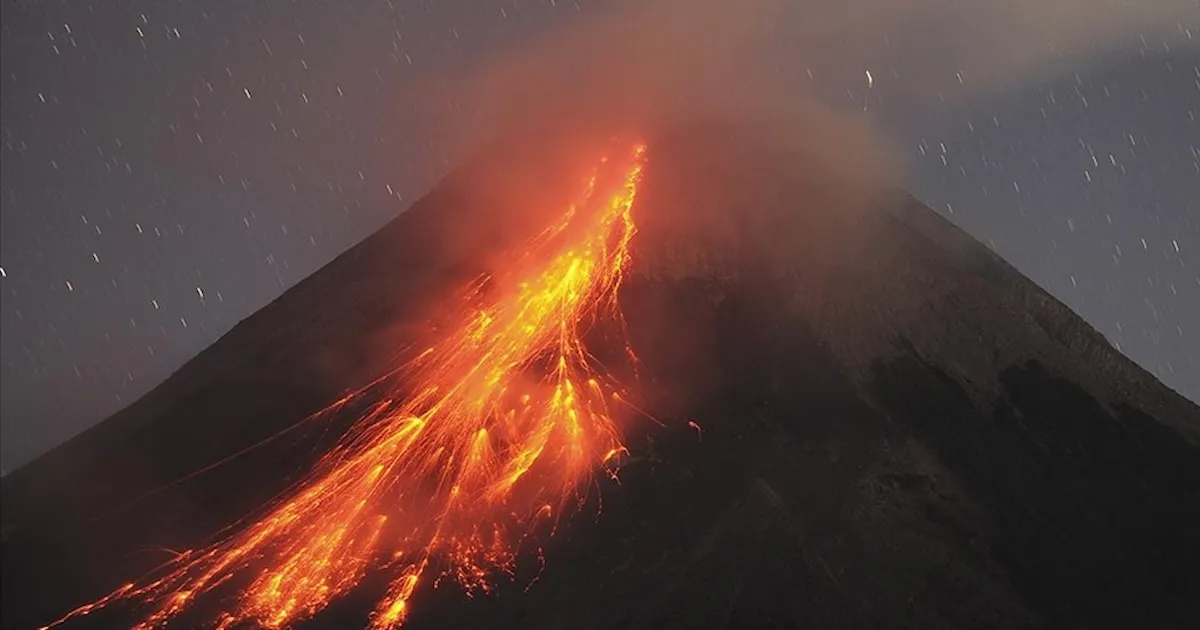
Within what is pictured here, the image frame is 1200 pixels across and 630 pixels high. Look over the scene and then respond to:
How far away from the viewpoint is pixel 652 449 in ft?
99.0

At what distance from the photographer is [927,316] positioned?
3653cm

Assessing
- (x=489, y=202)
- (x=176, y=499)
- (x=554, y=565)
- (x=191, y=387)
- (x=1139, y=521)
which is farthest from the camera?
(x=489, y=202)

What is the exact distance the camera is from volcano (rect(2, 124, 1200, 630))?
24094mm

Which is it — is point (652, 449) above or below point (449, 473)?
below

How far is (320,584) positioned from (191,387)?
62.1 ft

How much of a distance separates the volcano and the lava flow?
12cm

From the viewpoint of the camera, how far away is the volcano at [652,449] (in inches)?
949

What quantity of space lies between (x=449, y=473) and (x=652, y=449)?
5.98 meters

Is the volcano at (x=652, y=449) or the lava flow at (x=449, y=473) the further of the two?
the lava flow at (x=449, y=473)

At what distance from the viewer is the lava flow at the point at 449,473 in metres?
25.2

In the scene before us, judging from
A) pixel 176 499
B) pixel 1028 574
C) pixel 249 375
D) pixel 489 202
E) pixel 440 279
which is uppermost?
pixel 489 202

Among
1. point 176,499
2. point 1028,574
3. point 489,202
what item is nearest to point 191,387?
point 176,499

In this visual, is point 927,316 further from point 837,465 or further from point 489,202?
point 489,202

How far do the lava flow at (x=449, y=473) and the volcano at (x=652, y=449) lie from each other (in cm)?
12
